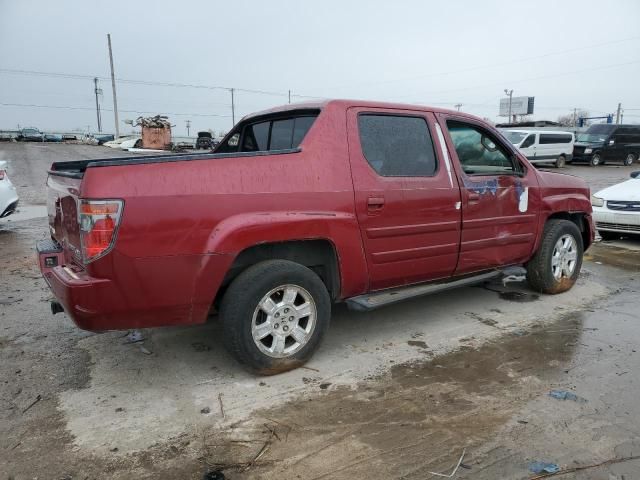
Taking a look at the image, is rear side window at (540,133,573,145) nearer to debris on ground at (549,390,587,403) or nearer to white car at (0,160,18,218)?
white car at (0,160,18,218)

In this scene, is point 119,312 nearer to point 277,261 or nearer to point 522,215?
point 277,261

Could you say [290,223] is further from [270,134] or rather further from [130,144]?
[130,144]

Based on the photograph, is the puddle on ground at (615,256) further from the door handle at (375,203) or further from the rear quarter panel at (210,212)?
the rear quarter panel at (210,212)

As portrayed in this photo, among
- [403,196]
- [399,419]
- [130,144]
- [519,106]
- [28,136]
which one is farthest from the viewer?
[519,106]

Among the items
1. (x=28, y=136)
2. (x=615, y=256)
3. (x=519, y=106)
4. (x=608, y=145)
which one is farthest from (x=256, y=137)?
A: (x=519, y=106)

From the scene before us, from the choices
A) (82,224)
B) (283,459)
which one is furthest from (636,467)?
(82,224)

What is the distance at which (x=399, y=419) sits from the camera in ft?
9.83

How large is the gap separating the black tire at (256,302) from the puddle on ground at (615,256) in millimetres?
5227

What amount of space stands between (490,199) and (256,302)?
2.35 metres

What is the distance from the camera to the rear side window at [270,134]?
155 inches

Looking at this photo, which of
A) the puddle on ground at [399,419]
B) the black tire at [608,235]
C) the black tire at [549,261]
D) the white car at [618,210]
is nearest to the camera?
the puddle on ground at [399,419]

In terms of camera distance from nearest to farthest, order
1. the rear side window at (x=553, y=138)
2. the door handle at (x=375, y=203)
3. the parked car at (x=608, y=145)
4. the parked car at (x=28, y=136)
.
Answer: the door handle at (x=375, y=203)
the rear side window at (x=553, y=138)
the parked car at (x=608, y=145)
the parked car at (x=28, y=136)

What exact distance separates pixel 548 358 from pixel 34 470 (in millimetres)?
3368

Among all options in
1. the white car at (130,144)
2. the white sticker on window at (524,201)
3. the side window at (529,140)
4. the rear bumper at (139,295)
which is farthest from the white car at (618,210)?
the white car at (130,144)
